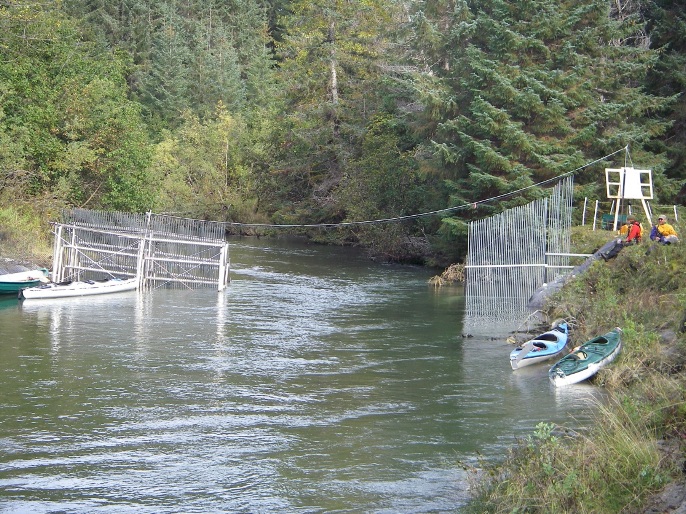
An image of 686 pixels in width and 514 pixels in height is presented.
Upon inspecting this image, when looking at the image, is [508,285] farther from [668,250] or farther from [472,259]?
[668,250]

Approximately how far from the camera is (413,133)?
49438 mm

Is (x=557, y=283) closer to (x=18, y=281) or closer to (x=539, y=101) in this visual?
(x=539, y=101)

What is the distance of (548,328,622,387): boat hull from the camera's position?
70.9ft

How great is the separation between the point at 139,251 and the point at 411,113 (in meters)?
18.6

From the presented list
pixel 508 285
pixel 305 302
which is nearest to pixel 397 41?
pixel 305 302

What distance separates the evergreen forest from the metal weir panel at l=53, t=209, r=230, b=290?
173 inches

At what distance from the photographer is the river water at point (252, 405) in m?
15.0

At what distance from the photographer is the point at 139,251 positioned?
37469 mm

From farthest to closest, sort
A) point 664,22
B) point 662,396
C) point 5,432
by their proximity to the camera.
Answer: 1. point 664,22
2. point 5,432
3. point 662,396

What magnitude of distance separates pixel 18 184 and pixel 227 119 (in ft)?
116

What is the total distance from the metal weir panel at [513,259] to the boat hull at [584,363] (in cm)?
708

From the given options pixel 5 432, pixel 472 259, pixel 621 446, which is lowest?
pixel 5 432

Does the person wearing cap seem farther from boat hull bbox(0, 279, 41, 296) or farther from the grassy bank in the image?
boat hull bbox(0, 279, 41, 296)

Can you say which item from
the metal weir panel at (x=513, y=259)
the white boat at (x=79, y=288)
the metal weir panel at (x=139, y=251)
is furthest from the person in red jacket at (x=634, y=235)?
the white boat at (x=79, y=288)
